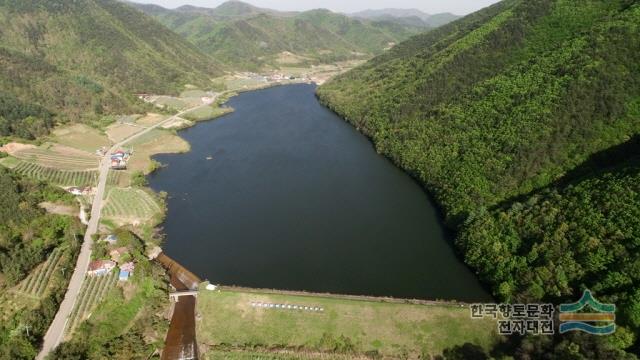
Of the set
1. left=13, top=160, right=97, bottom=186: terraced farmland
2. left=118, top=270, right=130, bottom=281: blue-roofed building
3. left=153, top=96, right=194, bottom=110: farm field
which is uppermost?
left=153, top=96, right=194, bottom=110: farm field

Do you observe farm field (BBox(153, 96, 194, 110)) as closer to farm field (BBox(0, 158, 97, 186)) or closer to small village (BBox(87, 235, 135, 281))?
farm field (BBox(0, 158, 97, 186))

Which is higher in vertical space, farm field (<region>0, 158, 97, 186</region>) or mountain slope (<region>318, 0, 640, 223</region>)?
mountain slope (<region>318, 0, 640, 223</region>)

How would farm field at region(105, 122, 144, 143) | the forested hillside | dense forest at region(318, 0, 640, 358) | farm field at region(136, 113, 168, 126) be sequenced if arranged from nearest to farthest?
dense forest at region(318, 0, 640, 358)
the forested hillside
farm field at region(105, 122, 144, 143)
farm field at region(136, 113, 168, 126)

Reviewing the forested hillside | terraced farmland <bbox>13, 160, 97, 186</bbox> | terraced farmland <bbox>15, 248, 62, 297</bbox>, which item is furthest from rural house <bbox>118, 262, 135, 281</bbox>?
the forested hillside

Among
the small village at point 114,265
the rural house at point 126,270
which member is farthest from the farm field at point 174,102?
the rural house at point 126,270

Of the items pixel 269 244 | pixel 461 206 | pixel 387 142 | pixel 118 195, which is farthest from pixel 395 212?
pixel 118 195

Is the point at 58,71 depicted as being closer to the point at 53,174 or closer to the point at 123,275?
the point at 53,174

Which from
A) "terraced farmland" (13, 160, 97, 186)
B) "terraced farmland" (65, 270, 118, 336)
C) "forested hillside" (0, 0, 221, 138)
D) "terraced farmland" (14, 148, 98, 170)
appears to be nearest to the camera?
"terraced farmland" (65, 270, 118, 336)

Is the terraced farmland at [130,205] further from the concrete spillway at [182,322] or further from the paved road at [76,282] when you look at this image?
the concrete spillway at [182,322]
